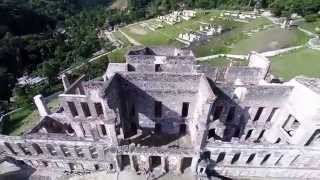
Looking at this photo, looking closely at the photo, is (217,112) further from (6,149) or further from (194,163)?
(6,149)

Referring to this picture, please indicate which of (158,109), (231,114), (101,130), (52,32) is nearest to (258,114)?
(231,114)

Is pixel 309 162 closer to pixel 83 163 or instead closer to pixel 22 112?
Answer: pixel 83 163

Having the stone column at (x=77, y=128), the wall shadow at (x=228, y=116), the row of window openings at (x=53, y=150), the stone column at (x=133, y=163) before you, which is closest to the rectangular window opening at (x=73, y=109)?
the stone column at (x=77, y=128)

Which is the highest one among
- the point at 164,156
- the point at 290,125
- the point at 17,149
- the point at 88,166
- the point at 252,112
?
the point at 252,112

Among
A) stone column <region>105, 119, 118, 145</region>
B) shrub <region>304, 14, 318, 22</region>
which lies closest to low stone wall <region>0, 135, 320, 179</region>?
stone column <region>105, 119, 118, 145</region>

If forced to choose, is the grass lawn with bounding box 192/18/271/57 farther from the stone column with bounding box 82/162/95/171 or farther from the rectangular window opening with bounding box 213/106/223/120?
the stone column with bounding box 82/162/95/171

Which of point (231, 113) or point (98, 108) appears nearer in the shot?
point (98, 108)

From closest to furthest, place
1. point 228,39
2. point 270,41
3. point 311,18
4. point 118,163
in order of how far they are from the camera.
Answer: point 118,163 < point 270,41 < point 228,39 < point 311,18
